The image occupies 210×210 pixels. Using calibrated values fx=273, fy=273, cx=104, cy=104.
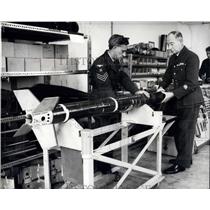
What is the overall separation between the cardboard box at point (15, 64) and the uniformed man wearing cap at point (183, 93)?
4.12 ft

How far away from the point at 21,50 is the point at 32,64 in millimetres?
161

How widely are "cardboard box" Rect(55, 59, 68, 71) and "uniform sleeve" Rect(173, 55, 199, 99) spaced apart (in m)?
1.03

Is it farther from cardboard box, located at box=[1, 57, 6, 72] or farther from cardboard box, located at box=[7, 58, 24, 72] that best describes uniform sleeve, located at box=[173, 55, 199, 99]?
cardboard box, located at box=[1, 57, 6, 72]

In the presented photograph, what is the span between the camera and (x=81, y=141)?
1.60 metres

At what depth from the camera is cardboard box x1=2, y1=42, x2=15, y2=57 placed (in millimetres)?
2127

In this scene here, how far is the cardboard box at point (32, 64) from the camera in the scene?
2.22m

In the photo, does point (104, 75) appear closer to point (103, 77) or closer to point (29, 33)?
point (103, 77)

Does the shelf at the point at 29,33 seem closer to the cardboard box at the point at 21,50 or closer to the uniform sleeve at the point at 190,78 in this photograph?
the cardboard box at the point at 21,50

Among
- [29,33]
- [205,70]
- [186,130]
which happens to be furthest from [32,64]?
[205,70]

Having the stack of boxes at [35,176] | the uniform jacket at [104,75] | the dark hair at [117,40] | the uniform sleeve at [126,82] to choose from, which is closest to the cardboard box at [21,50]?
the uniform jacket at [104,75]

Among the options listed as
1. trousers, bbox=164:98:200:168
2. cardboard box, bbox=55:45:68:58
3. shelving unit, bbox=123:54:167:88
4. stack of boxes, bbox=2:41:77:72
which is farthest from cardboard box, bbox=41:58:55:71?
shelving unit, bbox=123:54:167:88
